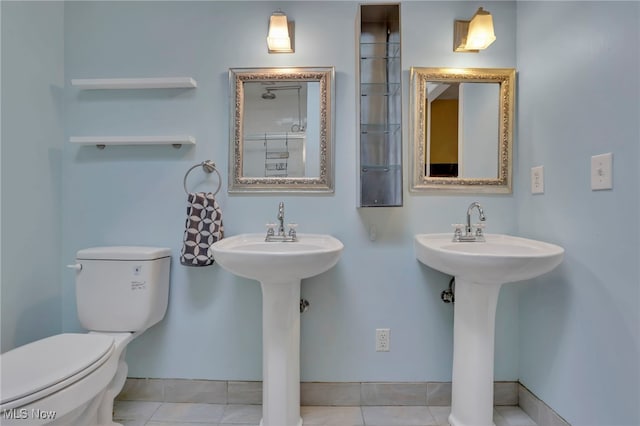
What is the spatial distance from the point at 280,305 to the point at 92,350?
2.24 ft

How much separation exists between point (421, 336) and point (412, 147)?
0.95 metres

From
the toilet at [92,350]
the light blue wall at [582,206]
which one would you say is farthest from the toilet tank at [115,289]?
the light blue wall at [582,206]

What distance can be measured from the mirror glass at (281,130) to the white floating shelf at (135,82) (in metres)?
0.23

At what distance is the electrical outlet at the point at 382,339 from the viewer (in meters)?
1.59

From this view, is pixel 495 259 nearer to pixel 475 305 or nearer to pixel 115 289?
pixel 475 305

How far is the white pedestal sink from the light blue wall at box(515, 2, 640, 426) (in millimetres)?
916

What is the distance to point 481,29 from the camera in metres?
1.49

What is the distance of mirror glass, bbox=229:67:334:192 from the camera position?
159 cm

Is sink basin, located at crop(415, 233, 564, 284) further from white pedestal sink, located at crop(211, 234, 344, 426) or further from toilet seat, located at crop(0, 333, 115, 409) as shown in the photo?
toilet seat, located at crop(0, 333, 115, 409)

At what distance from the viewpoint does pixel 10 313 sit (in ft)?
4.53

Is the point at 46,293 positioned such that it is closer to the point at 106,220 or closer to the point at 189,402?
the point at 106,220

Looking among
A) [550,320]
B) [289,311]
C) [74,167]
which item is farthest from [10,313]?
[550,320]

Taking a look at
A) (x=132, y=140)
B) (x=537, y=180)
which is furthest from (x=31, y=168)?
(x=537, y=180)

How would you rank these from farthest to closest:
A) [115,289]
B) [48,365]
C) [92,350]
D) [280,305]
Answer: [115,289], [280,305], [92,350], [48,365]
